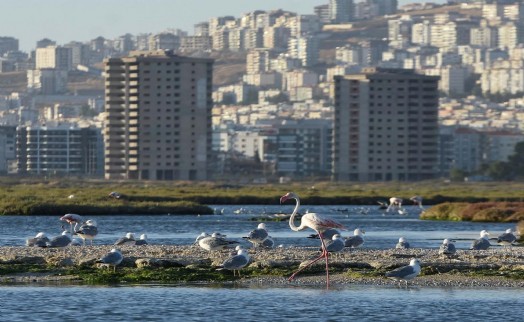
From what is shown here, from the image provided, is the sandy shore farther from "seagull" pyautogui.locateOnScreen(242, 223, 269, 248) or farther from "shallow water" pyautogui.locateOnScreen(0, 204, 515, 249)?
"shallow water" pyautogui.locateOnScreen(0, 204, 515, 249)

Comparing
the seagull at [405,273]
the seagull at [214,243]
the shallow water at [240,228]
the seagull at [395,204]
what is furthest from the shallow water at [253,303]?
the seagull at [395,204]

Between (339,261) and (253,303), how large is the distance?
23.4ft

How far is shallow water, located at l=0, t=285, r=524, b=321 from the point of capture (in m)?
30.1

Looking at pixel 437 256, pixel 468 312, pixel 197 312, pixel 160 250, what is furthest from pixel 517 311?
pixel 160 250

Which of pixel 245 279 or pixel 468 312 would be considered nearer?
pixel 468 312

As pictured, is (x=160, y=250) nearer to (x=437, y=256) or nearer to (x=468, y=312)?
(x=437, y=256)

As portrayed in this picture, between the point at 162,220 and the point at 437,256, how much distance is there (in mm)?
30016

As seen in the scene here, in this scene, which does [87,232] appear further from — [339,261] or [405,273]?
[405,273]

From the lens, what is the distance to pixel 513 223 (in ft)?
223

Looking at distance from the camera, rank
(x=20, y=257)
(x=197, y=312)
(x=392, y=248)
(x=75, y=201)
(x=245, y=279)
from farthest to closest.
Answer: (x=75, y=201) → (x=392, y=248) → (x=20, y=257) → (x=245, y=279) → (x=197, y=312)

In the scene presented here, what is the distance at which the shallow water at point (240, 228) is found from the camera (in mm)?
51344

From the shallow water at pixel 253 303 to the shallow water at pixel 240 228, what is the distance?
44.9 ft

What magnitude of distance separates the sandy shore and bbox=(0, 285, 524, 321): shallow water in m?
1.29

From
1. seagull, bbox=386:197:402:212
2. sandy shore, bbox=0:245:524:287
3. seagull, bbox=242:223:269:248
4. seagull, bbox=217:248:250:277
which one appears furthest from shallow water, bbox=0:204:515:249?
seagull, bbox=217:248:250:277
